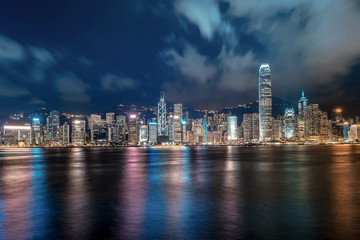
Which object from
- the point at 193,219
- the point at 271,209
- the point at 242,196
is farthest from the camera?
the point at 242,196

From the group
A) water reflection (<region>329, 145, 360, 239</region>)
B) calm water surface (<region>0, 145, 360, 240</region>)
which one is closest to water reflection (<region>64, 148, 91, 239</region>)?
calm water surface (<region>0, 145, 360, 240</region>)

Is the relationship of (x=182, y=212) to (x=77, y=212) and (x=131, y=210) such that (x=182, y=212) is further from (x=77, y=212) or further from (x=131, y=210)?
(x=77, y=212)

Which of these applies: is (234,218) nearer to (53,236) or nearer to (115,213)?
(115,213)

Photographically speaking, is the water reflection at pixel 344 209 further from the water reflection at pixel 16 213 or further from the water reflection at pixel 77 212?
the water reflection at pixel 16 213

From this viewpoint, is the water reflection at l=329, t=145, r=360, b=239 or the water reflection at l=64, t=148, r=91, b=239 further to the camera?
the water reflection at l=64, t=148, r=91, b=239

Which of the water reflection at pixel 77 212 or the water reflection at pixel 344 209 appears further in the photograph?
the water reflection at pixel 77 212

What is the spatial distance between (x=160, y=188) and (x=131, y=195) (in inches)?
166

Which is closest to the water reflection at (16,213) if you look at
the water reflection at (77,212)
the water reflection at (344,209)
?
the water reflection at (77,212)

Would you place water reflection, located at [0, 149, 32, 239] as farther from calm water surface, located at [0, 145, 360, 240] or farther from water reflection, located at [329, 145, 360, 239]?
water reflection, located at [329, 145, 360, 239]

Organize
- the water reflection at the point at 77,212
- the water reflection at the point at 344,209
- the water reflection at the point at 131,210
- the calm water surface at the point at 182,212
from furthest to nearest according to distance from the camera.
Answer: the water reflection at the point at 77,212 → the water reflection at the point at 344,209 → the water reflection at the point at 131,210 → the calm water surface at the point at 182,212

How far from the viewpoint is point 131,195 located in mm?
24438

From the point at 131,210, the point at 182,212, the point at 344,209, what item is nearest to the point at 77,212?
the point at 131,210

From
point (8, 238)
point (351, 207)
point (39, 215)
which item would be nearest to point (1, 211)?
point (39, 215)

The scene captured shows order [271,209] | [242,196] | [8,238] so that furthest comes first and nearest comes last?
[242,196]
[271,209]
[8,238]
